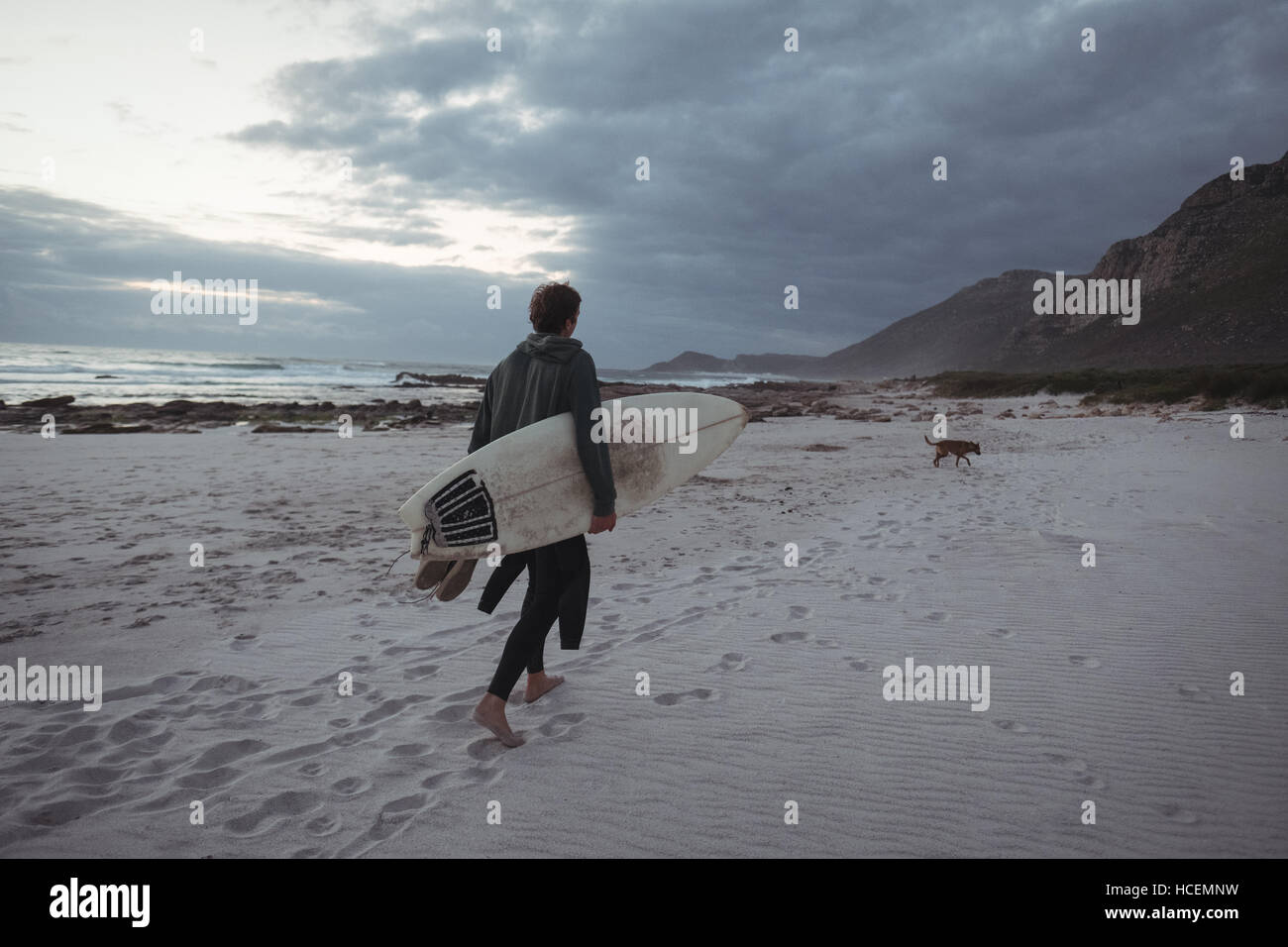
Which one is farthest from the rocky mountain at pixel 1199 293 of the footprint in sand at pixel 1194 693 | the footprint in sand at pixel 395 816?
the footprint in sand at pixel 395 816

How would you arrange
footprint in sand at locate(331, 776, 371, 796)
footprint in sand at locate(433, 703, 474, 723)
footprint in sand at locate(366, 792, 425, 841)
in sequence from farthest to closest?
footprint in sand at locate(433, 703, 474, 723) → footprint in sand at locate(331, 776, 371, 796) → footprint in sand at locate(366, 792, 425, 841)

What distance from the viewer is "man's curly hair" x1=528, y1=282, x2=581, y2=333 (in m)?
3.30

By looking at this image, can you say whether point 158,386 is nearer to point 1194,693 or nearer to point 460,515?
point 460,515

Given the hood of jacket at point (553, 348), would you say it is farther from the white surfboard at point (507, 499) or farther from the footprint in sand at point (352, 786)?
the footprint in sand at point (352, 786)

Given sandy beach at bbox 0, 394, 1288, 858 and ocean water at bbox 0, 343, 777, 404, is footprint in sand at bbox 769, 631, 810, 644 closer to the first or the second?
sandy beach at bbox 0, 394, 1288, 858

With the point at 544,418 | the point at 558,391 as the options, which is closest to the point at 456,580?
the point at 544,418

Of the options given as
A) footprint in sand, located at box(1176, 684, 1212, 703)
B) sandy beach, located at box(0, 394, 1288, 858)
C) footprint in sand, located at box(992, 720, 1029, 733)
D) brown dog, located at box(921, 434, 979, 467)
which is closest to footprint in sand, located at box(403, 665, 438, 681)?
sandy beach, located at box(0, 394, 1288, 858)

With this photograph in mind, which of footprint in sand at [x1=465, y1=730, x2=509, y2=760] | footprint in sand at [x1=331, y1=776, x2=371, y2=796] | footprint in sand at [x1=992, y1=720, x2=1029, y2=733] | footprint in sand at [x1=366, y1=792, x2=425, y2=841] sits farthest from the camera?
footprint in sand at [x1=992, y1=720, x2=1029, y2=733]

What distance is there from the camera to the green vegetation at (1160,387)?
2078cm

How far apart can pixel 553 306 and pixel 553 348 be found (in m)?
0.22

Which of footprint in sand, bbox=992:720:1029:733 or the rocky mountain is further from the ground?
the rocky mountain

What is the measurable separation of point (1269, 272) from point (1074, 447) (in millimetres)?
63577

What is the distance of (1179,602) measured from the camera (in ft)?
16.8
